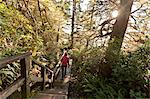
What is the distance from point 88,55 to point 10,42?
10.7ft

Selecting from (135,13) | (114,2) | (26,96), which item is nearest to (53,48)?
(135,13)

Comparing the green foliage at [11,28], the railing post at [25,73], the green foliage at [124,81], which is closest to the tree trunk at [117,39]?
the green foliage at [124,81]

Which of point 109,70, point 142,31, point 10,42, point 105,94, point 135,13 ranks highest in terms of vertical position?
point 135,13

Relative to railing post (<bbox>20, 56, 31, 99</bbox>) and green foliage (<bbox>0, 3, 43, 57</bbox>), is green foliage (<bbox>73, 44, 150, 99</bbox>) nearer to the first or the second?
green foliage (<bbox>0, 3, 43, 57</bbox>)

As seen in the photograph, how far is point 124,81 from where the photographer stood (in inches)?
286

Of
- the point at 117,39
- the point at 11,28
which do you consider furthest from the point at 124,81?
the point at 11,28

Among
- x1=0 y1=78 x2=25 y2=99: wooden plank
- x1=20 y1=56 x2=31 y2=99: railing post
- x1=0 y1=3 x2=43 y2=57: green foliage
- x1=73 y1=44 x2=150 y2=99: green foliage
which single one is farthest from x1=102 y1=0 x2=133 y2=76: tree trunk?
x1=0 y1=78 x2=25 y2=99: wooden plank

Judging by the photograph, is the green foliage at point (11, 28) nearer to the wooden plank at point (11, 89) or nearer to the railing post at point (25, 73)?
the railing post at point (25, 73)

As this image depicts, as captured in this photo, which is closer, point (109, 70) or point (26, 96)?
point (26, 96)

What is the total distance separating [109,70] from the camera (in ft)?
26.7

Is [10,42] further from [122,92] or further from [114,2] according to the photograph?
[114,2]

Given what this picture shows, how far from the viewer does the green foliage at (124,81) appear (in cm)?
687

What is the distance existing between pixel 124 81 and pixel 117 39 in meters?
1.66

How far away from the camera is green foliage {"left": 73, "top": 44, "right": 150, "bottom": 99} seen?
271 inches
